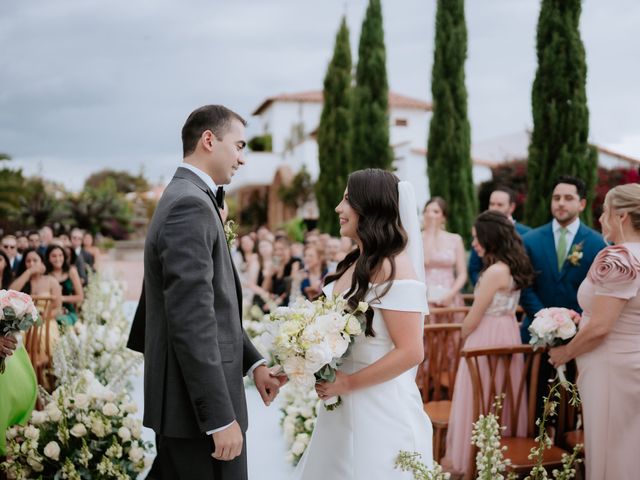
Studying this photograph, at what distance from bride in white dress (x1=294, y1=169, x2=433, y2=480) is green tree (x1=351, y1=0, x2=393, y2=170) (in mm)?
15115

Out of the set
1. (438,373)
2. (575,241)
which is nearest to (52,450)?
(438,373)

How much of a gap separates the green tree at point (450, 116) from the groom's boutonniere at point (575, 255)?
10.2 meters

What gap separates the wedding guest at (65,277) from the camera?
28.1ft

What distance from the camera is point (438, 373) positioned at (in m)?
5.11

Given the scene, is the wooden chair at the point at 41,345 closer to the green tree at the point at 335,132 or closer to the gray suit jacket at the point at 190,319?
the gray suit jacket at the point at 190,319

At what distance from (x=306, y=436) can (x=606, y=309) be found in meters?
2.27

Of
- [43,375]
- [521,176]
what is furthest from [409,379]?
[521,176]

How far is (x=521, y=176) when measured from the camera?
23828mm

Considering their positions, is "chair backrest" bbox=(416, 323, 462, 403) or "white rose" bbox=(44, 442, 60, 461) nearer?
"white rose" bbox=(44, 442, 60, 461)

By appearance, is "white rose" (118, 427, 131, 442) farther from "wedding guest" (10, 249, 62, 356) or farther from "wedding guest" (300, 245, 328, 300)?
"wedding guest" (300, 245, 328, 300)

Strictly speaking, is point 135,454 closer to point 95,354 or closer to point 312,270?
point 95,354

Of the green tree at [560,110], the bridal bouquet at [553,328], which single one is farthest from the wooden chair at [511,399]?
the green tree at [560,110]

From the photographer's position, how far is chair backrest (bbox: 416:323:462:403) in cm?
509

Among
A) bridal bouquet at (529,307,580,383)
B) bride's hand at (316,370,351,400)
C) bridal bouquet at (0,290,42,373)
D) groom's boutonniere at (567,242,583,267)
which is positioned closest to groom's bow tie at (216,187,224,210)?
bride's hand at (316,370,351,400)
